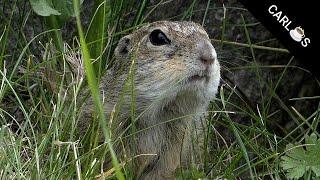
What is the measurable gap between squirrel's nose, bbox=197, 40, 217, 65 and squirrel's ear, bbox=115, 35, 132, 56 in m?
0.47

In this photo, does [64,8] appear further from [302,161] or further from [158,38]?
[302,161]

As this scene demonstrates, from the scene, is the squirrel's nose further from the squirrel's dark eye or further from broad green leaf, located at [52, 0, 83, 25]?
broad green leaf, located at [52, 0, 83, 25]

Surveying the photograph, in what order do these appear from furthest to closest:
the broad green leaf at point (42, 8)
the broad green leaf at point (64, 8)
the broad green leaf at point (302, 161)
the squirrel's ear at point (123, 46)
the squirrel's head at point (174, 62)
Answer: the squirrel's ear at point (123, 46), the broad green leaf at point (64, 8), the broad green leaf at point (42, 8), the squirrel's head at point (174, 62), the broad green leaf at point (302, 161)

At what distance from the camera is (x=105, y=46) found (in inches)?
134

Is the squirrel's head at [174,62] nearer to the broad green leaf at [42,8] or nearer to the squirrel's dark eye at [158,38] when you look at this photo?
the squirrel's dark eye at [158,38]

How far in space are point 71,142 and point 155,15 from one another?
158cm

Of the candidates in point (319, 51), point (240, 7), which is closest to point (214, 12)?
point (240, 7)

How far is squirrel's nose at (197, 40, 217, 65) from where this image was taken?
9.13 feet

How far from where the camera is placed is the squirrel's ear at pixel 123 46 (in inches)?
128

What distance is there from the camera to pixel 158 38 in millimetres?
3025

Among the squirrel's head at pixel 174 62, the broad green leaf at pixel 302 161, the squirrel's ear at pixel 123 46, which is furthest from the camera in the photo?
the squirrel's ear at pixel 123 46

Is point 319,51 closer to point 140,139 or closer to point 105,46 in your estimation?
point 140,139

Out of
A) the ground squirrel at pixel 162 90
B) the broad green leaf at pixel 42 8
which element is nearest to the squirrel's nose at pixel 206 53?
the ground squirrel at pixel 162 90

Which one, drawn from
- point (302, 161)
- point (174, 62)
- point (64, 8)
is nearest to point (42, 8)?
point (64, 8)
